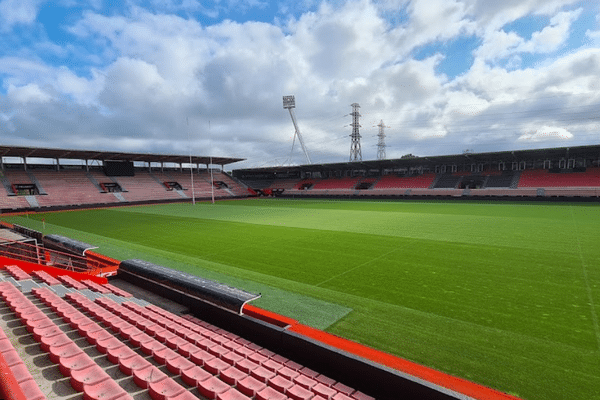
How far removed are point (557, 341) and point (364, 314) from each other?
3.47 meters

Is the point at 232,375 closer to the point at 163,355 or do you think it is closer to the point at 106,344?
the point at 163,355

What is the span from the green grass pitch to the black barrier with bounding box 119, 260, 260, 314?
124cm

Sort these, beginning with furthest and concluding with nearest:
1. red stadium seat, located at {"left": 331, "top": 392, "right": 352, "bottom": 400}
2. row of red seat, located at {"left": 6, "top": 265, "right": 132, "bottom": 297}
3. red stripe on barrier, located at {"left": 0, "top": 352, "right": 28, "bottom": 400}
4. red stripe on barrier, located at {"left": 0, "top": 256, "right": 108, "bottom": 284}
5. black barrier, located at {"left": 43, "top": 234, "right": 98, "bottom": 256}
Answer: black barrier, located at {"left": 43, "top": 234, "right": 98, "bottom": 256}
red stripe on barrier, located at {"left": 0, "top": 256, "right": 108, "bottom": 284}
row of red seat, located at {"left": 6, "top": 265, "right": 132, "bottom": 297}
red stadium seat, located at {"left": 331, "top": 392, "right": 352, "bottom": 400}
red stripe on barrier, located at {"left": 0, "top": 352, "right": 28, "bottom": 400}

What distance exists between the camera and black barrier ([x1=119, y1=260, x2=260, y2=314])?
610cm

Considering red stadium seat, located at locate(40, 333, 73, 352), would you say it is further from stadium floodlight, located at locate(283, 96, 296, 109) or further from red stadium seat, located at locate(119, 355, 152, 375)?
stadium floodlight, located at locate(283, 96, 296, 109)

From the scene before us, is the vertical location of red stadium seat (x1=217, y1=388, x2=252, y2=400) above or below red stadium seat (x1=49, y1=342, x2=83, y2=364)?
below

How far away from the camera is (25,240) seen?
40.0 ft

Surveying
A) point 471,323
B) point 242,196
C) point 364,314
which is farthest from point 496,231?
point 242,196

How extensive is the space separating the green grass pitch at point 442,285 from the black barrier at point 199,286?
124 cm

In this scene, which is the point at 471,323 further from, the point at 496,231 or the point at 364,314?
the point at 496,231

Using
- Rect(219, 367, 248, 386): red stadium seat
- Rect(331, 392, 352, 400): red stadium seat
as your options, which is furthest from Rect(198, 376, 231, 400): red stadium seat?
Rect(331, 392, 352, 400): red stadium seat

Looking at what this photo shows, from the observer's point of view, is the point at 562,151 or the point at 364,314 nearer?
the point at 364,314

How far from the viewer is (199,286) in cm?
682

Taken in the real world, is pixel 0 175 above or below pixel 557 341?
above
